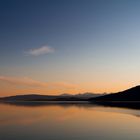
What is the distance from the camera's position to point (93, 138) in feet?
84.0

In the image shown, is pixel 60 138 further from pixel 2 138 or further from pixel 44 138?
pixel 2 138

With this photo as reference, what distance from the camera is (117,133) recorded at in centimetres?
2877

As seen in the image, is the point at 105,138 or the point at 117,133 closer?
the point at 105,138

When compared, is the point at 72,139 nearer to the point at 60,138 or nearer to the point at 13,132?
the point at 60,138

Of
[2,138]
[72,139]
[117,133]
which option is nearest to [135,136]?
[117,133]

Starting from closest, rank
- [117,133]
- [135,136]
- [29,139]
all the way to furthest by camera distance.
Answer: [29,139] < [135,136] < [117,133]

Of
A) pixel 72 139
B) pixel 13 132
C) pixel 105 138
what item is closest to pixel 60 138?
pixel 72 139

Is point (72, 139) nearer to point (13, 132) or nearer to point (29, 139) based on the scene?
point (29, 139)

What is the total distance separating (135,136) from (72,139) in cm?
582

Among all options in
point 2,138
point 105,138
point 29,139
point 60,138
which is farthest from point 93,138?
point 2,138

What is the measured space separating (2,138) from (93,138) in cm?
771

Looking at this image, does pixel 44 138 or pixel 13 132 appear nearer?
pixel 44 138

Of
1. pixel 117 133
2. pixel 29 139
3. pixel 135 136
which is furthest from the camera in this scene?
pixel 117 133

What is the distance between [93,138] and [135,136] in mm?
3913
